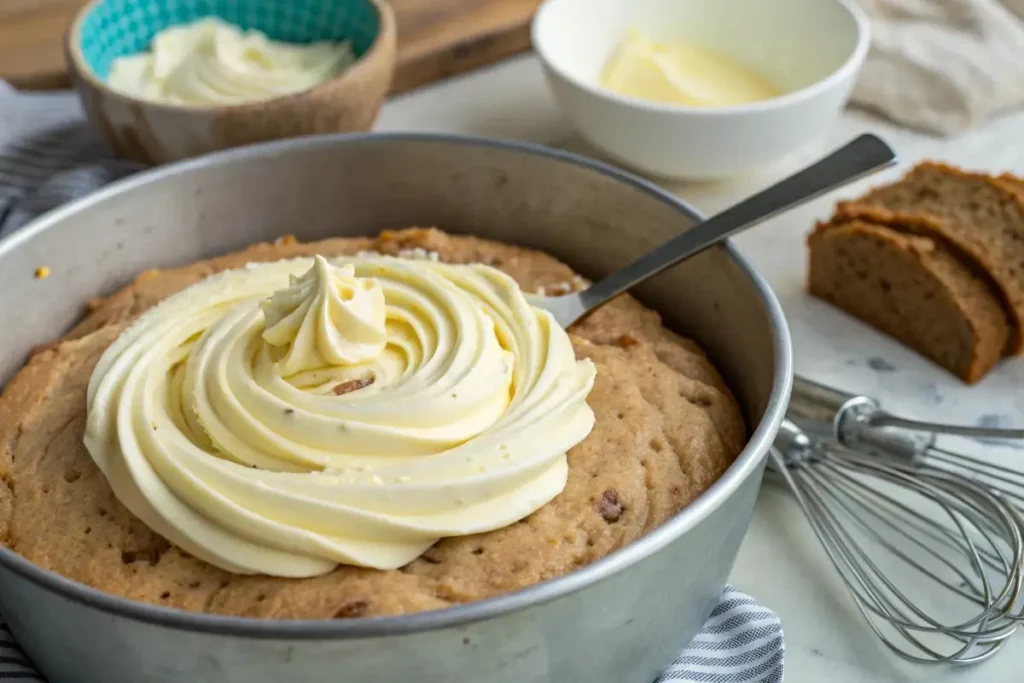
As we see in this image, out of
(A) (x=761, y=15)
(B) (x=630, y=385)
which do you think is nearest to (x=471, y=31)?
(A) (x=761, y=15)

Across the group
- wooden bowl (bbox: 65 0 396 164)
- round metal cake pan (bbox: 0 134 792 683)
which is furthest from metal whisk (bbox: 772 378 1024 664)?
wooden bowl (bbox: 65 0 396 164)

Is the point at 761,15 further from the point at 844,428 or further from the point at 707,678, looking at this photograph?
the point at 707,678

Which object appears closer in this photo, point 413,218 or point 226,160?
point 226,160

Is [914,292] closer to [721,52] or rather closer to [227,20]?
[721,52]

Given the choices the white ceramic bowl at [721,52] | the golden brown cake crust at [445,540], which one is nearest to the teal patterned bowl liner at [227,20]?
the white ceramic bowl at [721,52]

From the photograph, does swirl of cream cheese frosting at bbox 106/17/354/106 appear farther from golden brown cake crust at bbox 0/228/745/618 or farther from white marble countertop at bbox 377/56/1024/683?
golden brown cake crust at bbox 0/228/745/618

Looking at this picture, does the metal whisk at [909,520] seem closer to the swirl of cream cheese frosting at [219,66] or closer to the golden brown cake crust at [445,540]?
the golden brown cake crust at [445,540]

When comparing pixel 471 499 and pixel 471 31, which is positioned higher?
pixel 471 499
